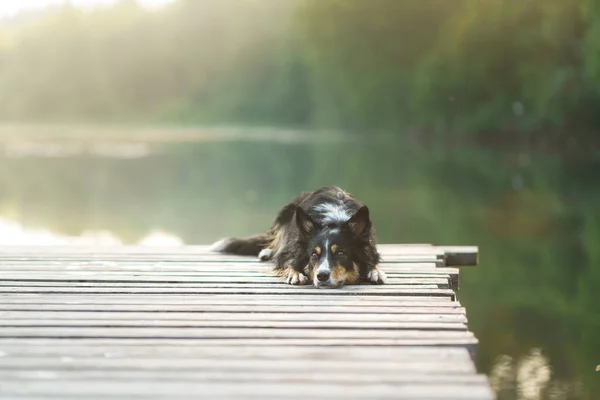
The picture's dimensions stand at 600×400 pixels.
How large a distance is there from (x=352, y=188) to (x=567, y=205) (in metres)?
5.74

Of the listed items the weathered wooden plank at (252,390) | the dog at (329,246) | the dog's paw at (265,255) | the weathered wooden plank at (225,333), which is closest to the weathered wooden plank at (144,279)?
the dog at (329,246)

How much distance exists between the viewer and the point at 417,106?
43.1m

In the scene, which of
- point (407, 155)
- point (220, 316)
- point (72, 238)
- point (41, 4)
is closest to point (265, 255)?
point (220, 316)

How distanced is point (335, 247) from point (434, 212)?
12369 mm

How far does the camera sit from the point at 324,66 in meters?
54.5

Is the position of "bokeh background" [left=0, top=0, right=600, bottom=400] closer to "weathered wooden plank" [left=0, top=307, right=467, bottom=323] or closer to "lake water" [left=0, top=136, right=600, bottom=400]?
"lake water" [left=0, top=136, right=600, bottom=400]

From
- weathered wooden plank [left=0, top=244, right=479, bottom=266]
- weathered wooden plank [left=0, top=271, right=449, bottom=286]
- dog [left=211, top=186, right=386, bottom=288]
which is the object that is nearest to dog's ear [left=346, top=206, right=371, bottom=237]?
dog [left=211, top=186, right=386, bottom=288]

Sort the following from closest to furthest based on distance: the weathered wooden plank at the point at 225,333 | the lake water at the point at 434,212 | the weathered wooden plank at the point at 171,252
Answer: the weathered wooden plank at the point at 225,333 < the weathered wooden plank at the point at 171,252 < the lake water at the point at 434,212

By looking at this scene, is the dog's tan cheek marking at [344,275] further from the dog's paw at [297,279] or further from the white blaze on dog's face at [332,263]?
the dog's paw at [297,279]

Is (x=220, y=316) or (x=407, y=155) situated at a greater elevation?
(x=220, y=316)

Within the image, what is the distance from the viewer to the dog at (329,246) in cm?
543

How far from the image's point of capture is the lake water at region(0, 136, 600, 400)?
8531 mm

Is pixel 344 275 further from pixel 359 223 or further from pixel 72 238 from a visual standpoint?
pixel 72 238

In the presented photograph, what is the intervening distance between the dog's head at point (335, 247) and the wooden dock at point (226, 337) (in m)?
0.14
